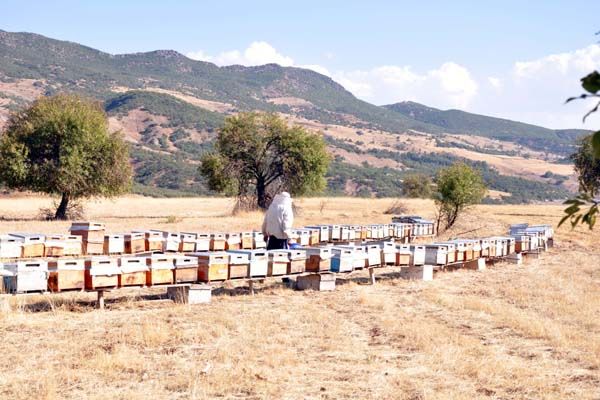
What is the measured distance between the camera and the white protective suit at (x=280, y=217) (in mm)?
16812

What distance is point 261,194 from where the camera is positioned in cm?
4788

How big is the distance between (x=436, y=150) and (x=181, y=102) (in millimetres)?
66039

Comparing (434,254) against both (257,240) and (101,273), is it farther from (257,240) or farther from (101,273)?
(101,273)

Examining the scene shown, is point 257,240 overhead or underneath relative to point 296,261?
underneath

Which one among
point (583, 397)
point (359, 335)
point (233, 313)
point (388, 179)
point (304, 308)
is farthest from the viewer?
point (388, 179)

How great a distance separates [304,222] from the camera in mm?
42312

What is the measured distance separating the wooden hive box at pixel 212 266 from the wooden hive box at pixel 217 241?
280 inches

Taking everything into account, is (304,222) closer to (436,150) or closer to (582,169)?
(582,169)

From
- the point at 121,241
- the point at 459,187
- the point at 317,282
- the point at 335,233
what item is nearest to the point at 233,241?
the point at 121,241

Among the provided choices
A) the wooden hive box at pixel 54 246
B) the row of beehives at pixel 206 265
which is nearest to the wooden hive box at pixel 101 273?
the row of beehives at pixel 206 265

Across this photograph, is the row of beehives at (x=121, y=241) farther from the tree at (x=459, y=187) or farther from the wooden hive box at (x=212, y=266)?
the tree at (x=459, y=187)

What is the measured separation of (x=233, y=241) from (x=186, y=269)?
831cm

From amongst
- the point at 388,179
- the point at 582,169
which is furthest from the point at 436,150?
the point at 582,169

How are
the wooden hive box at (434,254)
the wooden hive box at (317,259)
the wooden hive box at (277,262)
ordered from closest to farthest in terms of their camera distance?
the wooden hive box at (277,262), the wooden hive box at (317,259), the wooden hive box at (434,254)
